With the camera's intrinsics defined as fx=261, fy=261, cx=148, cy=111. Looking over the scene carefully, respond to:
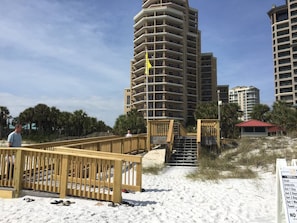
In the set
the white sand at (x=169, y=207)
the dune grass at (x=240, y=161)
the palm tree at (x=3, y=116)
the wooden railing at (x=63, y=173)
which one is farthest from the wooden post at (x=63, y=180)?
the palm tree at (x=3, y=116)

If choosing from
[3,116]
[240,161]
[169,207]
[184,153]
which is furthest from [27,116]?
[169,207]

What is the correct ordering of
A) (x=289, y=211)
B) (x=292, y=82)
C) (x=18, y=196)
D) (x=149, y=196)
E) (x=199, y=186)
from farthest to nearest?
(x=292, y=82) < (x=199, y=186) < (x=149, y=196) < (x=18, y=196) < (x=289, y=211)

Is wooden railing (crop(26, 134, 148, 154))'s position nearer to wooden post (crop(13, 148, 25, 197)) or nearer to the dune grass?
wooden post (crop(13, 148, 25, 197))

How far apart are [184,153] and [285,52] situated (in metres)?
84.2

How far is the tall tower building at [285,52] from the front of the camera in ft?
268

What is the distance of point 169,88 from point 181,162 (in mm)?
60752

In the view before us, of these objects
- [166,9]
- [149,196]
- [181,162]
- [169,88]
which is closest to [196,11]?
[166,9]

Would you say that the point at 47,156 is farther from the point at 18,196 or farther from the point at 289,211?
the point at 289,211

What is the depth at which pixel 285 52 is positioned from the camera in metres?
84.8

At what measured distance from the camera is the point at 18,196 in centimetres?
659

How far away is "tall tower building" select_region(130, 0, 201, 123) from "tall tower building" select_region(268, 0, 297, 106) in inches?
1074

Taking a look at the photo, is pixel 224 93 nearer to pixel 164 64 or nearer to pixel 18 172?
pixel 164 64

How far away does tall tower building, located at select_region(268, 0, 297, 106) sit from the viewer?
3217 inches

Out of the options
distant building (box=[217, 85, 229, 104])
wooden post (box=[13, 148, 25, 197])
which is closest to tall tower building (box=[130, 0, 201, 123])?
distant building (box=[217, 85, 229, 104])
